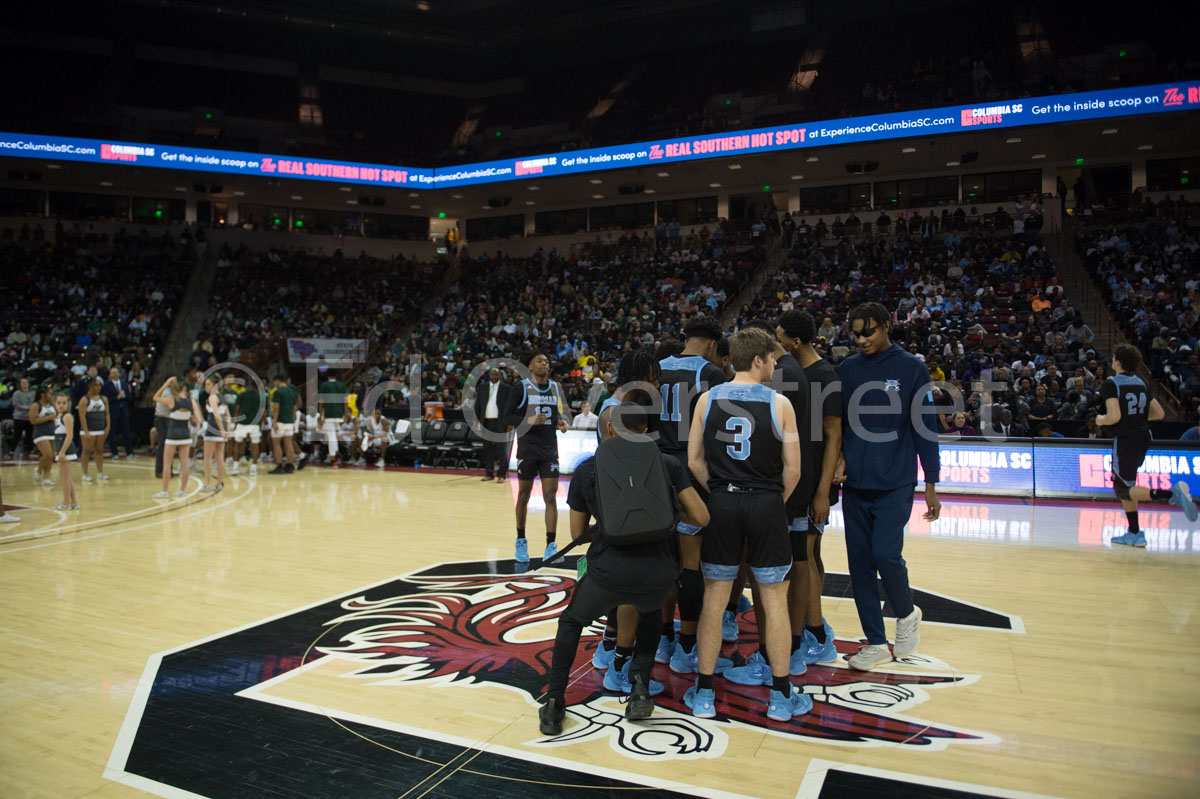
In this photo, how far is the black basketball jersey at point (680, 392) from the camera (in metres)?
4.66

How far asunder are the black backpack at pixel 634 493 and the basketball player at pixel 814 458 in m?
1.04

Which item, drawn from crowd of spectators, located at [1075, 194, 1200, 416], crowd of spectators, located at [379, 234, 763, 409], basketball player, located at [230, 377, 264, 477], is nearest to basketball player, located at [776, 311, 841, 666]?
basketball player, located at [230, 377, 264, 477]

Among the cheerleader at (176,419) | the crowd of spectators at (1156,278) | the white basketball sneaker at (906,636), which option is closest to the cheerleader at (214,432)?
the cheerleader at (176,419)

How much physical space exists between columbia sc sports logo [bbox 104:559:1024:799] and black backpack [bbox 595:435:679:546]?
97 centimetres

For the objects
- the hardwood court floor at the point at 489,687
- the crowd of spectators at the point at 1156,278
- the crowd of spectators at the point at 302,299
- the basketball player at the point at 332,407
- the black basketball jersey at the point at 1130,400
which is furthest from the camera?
the crowd of spectators at the point at 302,299

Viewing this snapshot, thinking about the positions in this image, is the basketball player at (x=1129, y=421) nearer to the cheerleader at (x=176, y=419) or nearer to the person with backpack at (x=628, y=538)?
the person with backpack at (x=628, y=538)

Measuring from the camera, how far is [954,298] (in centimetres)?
1870

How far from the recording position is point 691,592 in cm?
439

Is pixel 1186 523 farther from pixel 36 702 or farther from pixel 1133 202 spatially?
pixel 1133 202

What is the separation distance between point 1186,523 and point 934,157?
16.6 m

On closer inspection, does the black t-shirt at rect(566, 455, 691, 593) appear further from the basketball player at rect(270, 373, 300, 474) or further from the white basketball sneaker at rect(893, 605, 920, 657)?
the basketball player at rect(270, 373, 300, 474)

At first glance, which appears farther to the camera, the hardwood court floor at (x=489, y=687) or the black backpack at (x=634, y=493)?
the black backpack at (x=634, y=493)

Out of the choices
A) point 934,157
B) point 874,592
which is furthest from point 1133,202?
point 874,592

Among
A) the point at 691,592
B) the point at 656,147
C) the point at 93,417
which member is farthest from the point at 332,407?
the point at 656,147
